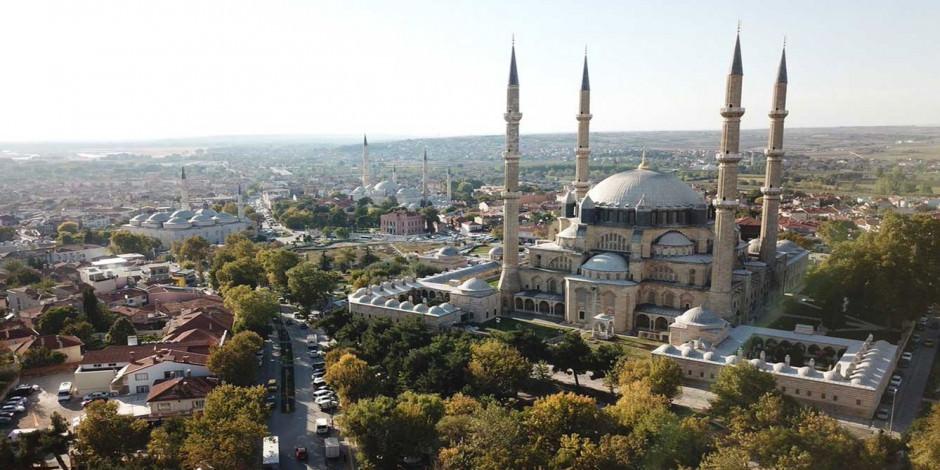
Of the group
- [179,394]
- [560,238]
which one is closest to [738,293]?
[560,238]

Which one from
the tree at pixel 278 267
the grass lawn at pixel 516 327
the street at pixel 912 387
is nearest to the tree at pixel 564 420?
the street at pixel 912 387

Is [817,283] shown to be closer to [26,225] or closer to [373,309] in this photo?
[373,309]

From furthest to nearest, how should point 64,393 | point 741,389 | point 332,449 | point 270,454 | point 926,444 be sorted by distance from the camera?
point 64,393
point 741,389
point 332,449
point 270,454
point 926,444

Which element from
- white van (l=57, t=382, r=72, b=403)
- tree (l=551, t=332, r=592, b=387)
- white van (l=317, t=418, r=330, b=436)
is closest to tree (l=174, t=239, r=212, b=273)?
white van (l=57, t=382, r=72, b=403)

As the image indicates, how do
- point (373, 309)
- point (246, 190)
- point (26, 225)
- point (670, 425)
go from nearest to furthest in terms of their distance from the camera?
point (670, 425)
point (373, 309)
point (26, 225)
point (246, 190)

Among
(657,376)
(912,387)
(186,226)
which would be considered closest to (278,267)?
(657,376)

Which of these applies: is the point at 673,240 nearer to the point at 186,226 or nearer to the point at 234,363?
the point at 234,363

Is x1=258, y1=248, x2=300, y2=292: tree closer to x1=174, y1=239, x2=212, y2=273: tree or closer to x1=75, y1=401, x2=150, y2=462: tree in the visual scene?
x1=174, y1=239, x2=212, y2=273: tree
